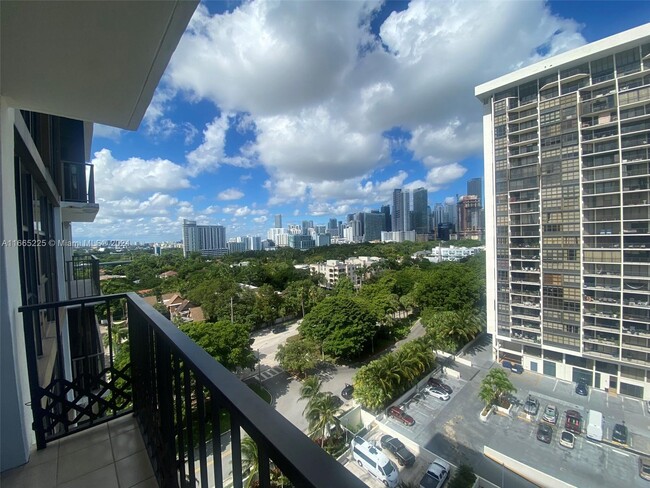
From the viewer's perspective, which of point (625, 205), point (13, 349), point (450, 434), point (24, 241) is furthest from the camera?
point (625, 205)

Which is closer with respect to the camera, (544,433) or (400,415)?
(544,433)

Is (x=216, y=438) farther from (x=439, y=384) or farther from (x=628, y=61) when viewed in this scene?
(x=628, y=61)

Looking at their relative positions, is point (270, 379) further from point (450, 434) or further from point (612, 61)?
point (612, 61)

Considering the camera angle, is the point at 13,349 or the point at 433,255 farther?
the point at 433,255

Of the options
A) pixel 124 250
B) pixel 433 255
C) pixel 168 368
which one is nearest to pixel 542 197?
pixel 168 368

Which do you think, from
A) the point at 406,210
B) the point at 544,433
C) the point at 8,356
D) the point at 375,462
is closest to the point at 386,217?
the point at 406,210

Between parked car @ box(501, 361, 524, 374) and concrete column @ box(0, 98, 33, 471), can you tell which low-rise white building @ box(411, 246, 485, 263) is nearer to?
parked car @ box(501, 361, 524, 374)
